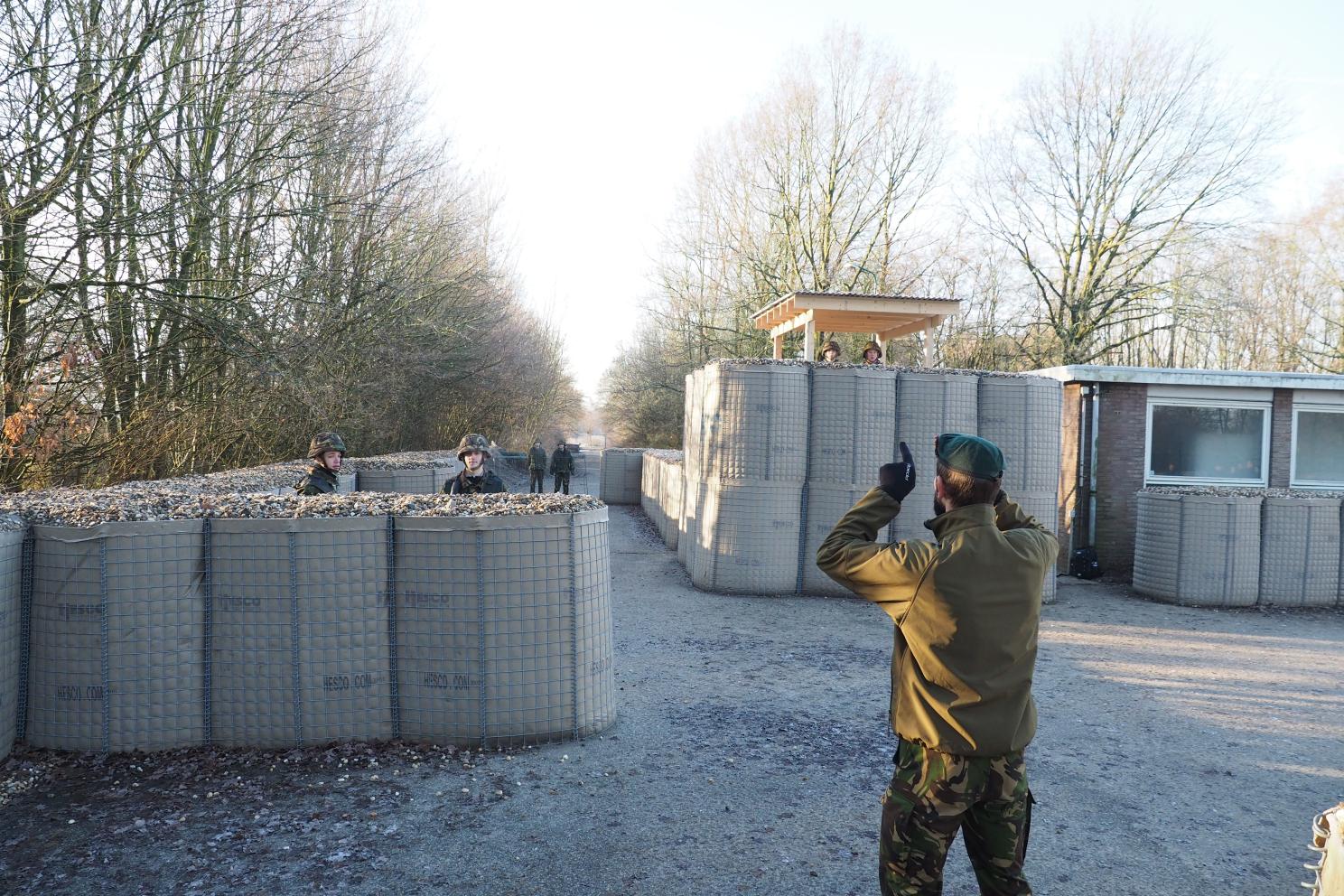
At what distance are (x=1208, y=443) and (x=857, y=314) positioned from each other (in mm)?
6066

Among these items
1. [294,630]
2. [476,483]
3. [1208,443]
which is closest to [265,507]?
[294,630]

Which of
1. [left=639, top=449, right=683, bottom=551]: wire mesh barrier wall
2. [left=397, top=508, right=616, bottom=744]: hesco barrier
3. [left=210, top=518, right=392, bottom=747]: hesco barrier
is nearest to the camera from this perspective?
[left=210, top=518, right=392, bottom=747]: hesco barrier

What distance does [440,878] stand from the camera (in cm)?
379

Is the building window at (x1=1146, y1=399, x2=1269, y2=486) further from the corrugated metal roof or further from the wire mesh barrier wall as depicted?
the wire mesh barrier wall

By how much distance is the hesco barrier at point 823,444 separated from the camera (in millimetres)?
10781

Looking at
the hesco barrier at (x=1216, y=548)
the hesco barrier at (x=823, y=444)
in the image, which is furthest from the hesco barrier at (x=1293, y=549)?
the hesco barrier at (x=823, y=444)

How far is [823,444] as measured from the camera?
35.7 ft

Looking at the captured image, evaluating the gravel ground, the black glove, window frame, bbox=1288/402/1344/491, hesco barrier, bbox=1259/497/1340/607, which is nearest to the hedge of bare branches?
the gravel ground

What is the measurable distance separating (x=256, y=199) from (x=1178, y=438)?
589 inches

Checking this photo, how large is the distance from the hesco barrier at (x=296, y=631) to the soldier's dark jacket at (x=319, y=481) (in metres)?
2.28

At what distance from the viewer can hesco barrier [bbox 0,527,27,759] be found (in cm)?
461

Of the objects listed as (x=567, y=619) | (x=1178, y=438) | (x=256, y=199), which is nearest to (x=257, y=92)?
(x=256, y=199)

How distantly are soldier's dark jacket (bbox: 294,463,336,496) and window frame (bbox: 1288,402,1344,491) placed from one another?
1425 centimetres

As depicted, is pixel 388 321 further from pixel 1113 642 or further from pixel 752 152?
pixel 1113 642
